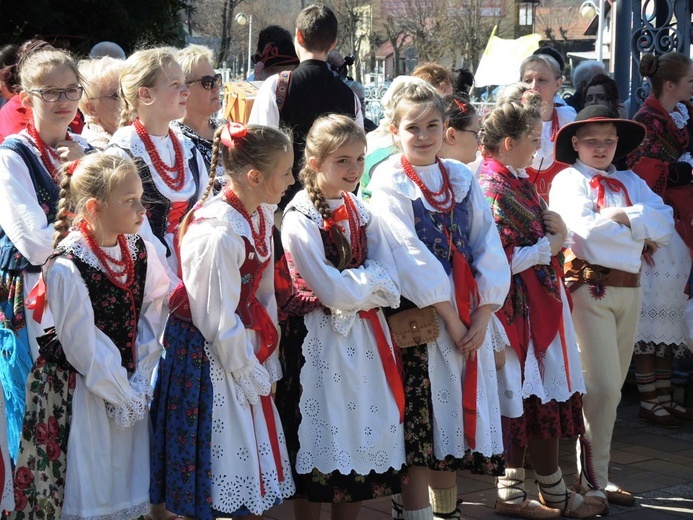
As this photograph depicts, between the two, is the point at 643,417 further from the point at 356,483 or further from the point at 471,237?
the point at 356,483

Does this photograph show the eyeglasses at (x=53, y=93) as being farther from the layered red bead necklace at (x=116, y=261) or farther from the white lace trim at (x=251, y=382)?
the white lace trim at (x=251, y=382)

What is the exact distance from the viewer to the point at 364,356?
390 cm

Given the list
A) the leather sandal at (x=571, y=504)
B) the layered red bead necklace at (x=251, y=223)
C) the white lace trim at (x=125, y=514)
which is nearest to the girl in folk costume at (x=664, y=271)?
the leather sandal at (x=571, y=504)

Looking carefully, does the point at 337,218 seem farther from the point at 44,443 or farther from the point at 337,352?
the point at 44,443

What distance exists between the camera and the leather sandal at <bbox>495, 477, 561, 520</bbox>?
4621 mm

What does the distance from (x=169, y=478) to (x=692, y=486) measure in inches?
114

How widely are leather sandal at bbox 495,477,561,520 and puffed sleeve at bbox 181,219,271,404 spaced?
61.6 inches

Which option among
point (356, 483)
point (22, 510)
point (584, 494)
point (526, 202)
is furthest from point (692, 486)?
point (22, 510)

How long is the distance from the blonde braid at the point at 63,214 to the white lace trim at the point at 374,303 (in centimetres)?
102

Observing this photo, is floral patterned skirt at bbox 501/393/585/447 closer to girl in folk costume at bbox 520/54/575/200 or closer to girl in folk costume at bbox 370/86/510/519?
girl in folk costume at bbox 370/86/510/519

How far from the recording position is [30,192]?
402cm

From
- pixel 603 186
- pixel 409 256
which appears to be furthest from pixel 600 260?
pixel 409 256

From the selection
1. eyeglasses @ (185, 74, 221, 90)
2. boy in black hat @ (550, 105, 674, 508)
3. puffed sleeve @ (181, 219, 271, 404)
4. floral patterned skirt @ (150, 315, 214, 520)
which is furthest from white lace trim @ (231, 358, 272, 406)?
boy in black hat @ (550, 105, 674, 508)

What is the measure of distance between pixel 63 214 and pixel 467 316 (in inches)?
64.2
